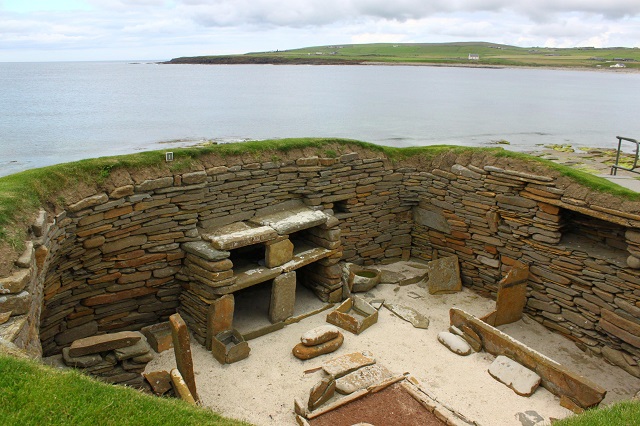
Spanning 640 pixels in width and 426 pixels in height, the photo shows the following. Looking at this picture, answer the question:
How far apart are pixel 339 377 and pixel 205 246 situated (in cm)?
340

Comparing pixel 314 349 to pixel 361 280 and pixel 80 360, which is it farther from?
pixel 80 360

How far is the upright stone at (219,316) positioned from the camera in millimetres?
8898

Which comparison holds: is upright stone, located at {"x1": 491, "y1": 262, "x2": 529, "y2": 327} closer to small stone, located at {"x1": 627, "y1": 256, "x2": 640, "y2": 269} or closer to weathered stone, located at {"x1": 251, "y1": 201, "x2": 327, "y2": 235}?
small stone, located at {"x1": 627, "y1": 256, "x2": 640, "y2": 269}

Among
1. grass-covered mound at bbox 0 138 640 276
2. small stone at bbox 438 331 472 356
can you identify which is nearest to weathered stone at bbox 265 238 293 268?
grass-covered mound at bbox 0 138 640 276

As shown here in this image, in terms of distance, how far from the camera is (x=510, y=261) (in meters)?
10.9

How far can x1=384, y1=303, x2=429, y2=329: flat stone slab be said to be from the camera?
9.97 metres

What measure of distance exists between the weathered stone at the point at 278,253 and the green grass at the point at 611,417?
18.2 feet

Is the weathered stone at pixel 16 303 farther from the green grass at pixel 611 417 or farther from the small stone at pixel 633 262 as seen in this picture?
the small stone at pixel 633 262

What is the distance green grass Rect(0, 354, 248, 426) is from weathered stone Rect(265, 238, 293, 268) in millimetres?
4793

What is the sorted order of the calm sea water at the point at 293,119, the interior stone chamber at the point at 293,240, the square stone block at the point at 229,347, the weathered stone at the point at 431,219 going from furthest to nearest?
the calm sea water at the point at 293,119 < the weathered stone at the point at 431,219 < the interior stone chamber at the point at 293,240 < the square stone block at the point at 229,347

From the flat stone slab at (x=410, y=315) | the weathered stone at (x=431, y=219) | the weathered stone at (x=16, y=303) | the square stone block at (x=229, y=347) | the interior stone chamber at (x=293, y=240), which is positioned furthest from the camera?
the weathered stone at (x=431, y=219)

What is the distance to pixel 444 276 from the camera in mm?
11609

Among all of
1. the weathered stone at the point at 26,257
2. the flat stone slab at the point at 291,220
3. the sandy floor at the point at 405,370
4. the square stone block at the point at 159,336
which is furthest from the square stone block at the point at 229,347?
the weathered stone at the point at 26,257

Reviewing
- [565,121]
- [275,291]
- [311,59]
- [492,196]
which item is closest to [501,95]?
[565,121]
